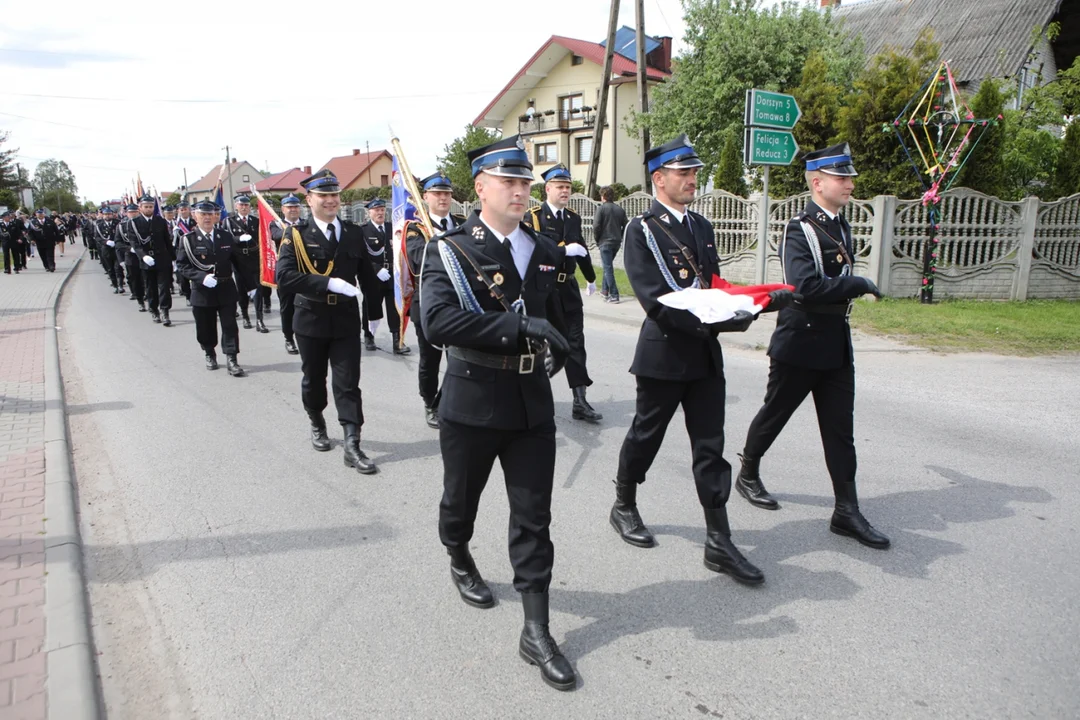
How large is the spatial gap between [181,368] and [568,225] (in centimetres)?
553

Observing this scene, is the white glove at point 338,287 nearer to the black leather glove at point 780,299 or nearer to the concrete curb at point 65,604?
the concrete curb at point 65,604

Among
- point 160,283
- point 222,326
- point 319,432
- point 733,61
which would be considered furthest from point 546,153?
point 319,432

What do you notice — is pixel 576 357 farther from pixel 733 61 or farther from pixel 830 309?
pixel 733 61

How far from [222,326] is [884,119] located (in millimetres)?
11690

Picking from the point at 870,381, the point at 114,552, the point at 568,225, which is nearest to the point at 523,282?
the point at 114,552

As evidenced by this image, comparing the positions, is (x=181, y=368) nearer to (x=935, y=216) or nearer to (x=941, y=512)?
(x=941, y=512)

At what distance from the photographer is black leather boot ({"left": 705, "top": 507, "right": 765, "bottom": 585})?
141 inches

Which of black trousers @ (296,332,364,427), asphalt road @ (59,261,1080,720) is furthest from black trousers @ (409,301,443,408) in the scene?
black trousers @ (296,332,364,427)

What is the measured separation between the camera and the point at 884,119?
13.4 m

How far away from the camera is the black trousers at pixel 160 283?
42.0ft

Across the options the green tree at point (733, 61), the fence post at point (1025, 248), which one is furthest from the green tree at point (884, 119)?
the green tree at point (733, 61)

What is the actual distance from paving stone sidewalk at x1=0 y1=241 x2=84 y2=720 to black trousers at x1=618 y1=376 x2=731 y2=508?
2798 mm

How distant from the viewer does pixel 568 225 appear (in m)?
6.68

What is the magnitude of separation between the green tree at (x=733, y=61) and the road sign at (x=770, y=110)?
11.9m
